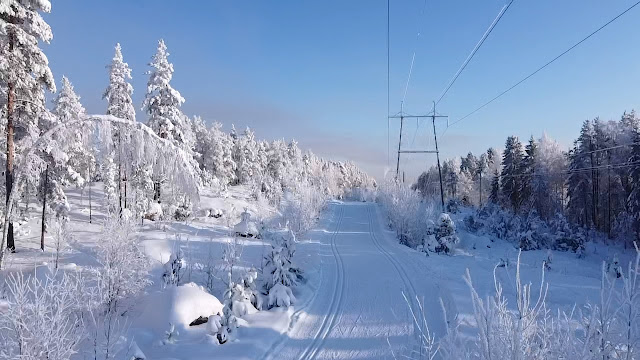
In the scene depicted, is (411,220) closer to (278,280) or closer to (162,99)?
(278,280)

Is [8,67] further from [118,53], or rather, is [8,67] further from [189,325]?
[118,53]

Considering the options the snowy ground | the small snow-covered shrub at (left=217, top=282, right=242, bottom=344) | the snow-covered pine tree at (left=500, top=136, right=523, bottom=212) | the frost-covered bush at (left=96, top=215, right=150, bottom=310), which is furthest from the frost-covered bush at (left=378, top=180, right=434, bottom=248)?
the snow-covered pine tree at (left=500, top=136, right=523, bottom=212)

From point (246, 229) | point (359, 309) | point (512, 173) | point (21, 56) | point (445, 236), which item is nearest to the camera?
point (359, 309)

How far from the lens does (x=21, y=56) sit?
13.1m

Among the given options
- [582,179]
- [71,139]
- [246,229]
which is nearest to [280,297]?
[71,139]

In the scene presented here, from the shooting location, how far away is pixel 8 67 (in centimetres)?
1261

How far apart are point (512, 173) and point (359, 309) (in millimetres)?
50515

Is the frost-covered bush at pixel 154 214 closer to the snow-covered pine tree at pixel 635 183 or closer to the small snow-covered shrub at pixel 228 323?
the small snow-covered shrub at pixel 228 323

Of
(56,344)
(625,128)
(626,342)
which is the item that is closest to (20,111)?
(56,344)

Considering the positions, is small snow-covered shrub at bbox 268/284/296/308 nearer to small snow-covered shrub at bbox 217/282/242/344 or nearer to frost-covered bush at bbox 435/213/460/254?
small snow-covered shrub at bbox 217/282/242/344

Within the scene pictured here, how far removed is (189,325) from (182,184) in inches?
156

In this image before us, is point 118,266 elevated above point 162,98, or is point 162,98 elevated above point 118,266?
point 162,98

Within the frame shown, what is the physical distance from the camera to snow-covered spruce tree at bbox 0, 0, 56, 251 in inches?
494

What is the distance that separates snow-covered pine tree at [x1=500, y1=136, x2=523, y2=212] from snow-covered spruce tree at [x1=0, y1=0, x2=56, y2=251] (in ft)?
175
